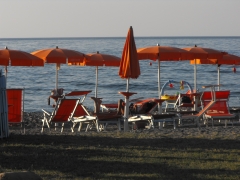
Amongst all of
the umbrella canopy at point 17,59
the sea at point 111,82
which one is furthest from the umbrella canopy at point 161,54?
the sea at point 111,82

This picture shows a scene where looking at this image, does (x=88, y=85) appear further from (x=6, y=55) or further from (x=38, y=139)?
(x=38, y=139)

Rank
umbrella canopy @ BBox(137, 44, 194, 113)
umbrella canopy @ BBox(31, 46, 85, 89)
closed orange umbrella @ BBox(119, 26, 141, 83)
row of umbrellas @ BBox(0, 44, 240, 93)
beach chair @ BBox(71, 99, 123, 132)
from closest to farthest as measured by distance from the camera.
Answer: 1. beach chair @ BBox(71, 99, 123, 132)
2. closed orange umbrella @ BBox(119, 26, 141, 83)
3. row of umbrellas @ BBox(0, 44, 240, 93)
4. umbrella canopy @ BBox(137, 44, 194, 113)
5. umbrella canopy @ BBox(31, 46, 85, 89)

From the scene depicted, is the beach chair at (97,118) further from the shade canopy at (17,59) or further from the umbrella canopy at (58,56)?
the umbrella canopy at (58,56)

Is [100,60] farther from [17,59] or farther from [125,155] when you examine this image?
[125,155]

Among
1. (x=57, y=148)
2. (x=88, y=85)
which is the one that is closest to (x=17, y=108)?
(x=57, y=148)

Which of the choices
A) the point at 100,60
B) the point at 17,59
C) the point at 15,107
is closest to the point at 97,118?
the point at 15,107

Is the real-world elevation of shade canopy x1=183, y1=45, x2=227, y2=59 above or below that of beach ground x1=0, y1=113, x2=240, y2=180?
above

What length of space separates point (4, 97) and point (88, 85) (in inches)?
988

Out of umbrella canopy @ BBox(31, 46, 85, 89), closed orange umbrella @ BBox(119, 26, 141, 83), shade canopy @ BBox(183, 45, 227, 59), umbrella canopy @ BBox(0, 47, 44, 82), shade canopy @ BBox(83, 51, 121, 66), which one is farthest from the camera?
shade canopy @ BBox(83, 51, 121, 66)

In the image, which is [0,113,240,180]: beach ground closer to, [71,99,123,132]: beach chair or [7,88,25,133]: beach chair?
[71,99,123,132]: beach chair

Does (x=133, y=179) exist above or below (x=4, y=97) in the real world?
below

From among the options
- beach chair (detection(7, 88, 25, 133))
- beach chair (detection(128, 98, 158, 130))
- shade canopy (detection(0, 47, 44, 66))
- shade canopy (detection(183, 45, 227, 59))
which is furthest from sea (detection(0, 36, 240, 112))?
beach chair (detection(7, 88, 25, 133))

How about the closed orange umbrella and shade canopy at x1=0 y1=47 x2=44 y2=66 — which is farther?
shade canopy at x1=0 y1=47 x2=44 y2=66

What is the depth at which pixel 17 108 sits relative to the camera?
12.4 m
